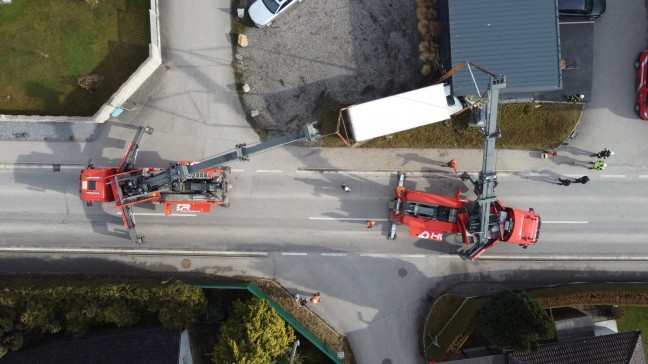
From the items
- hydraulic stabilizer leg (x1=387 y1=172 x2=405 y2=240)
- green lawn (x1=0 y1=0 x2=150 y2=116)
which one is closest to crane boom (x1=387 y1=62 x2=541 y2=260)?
hydraulic stabilizer leg (x1=387 y1=172 x2=405 y2=240)

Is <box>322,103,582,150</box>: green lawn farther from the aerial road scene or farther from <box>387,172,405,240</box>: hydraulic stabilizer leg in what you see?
<box>387,172,405,240</box>: hydraulic stabilizer leg

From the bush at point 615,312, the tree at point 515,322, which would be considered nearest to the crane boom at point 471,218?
the tree at point 515,322

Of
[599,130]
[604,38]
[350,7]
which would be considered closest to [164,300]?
[350,7]

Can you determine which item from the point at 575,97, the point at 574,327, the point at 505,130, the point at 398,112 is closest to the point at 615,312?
the point at 574,327

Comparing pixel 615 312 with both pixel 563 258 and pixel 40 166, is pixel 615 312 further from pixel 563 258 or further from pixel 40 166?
pixel 40 166

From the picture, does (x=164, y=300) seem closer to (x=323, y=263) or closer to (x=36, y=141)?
(x=323, y=263)

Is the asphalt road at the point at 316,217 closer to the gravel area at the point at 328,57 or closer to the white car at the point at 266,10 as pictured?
the gravel area at the point at 328,57
